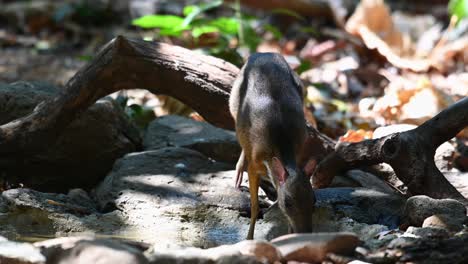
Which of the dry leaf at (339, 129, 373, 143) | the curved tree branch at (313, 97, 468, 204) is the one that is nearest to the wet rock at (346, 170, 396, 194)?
Answer: the curved tree branch at (313, 97, 468, 204)

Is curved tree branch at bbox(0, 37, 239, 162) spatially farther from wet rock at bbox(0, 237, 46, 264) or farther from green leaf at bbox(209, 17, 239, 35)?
wet rock at bbox(0, 237, 46, 264)

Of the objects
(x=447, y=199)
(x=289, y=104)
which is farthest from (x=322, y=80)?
(x=447, y=199)

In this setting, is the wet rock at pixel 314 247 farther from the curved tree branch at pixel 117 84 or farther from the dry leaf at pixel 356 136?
the dry leaf at pixel 356 136

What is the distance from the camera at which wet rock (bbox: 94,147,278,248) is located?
474 centimetres

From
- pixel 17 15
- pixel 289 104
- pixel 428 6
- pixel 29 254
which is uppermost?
pixel 428 6

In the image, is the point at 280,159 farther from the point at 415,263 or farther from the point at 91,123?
the point at 91,123

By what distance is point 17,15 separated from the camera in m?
11.7

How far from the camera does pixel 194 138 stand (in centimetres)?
614

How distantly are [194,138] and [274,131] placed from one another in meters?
1.44

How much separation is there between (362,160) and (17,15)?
26.0 feet

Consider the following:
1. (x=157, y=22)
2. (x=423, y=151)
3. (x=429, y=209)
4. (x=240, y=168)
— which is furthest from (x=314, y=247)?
(x=157, y=22)

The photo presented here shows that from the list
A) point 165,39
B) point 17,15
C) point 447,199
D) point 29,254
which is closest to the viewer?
point 29,254

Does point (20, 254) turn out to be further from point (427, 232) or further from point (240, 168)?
point (240, 168)

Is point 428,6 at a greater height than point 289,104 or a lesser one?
greater
